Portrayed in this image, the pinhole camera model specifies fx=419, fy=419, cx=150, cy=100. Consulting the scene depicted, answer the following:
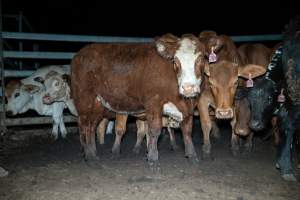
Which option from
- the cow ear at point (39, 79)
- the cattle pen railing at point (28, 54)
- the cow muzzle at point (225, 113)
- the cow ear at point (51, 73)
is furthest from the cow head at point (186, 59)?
the cow ear at point (39, 79)

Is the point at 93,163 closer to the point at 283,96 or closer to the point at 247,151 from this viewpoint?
the point at 247,151

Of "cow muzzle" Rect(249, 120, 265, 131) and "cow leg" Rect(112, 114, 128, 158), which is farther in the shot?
"cow leg" Rect(112, 114, 128, 158)

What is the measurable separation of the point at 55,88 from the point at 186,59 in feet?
13.9

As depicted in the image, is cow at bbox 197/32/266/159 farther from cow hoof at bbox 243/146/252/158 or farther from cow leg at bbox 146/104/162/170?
cow leg at bbox 146/104/162/170

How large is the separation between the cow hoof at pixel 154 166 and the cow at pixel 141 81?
2 cm

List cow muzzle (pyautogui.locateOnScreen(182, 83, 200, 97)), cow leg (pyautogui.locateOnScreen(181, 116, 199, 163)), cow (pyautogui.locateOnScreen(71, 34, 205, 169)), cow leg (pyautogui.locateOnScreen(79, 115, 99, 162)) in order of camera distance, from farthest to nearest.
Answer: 1. cow leg (pyautogui.locateOnScreen(79, 115, 99, 162))
2. cow leg (pyautogui.locateOnScreen(181, 116, 199, 163))
3. cow (pyautogui.locateOnScreen(71, 34, 205, 169))
4. cow muzzle (pyautogui.locateOnScreen(182, 83, 200, 97))

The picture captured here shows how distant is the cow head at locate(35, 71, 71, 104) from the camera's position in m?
9.70

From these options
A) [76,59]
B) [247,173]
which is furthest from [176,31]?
[247,173]

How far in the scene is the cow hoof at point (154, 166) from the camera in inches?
251

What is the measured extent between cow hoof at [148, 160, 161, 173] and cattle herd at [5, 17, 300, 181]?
0.02 m

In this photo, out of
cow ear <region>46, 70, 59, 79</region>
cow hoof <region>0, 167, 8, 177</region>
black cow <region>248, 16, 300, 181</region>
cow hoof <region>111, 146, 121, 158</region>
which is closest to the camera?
black cow <region>248, 16, 300, 181</region>

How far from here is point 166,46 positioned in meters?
6.83

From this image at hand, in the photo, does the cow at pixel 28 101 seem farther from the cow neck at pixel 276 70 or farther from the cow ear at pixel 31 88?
the cow neck at pixel 276 70

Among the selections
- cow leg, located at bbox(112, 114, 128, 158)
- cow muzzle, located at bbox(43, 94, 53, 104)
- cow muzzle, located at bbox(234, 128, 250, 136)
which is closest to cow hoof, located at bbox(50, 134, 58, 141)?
cow muzzle, located at bbox(43, 94, 53, 104)
